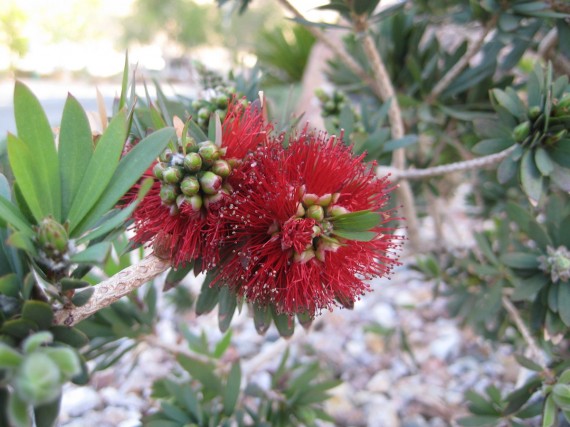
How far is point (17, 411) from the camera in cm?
40

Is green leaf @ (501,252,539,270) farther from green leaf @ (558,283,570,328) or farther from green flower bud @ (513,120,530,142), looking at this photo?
green flower bud @ (513,120,530,142)

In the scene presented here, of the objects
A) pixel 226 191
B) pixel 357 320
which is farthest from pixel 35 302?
pixel 357 320

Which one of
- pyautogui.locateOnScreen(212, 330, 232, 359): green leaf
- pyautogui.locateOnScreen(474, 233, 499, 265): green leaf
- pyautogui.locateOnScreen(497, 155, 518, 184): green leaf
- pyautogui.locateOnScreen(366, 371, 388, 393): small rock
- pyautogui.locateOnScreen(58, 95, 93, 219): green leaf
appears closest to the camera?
pyautogui.locateOnScreen(58, 95, 93, 219): green leaf

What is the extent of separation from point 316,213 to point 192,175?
0.18 metres

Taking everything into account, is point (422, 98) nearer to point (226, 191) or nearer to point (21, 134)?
point (226, 191)

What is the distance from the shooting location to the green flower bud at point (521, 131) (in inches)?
34.2

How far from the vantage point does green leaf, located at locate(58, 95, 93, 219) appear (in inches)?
23.4

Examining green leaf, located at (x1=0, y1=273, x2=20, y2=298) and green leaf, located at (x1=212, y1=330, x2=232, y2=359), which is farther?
green leaf, located at (x1=212, y1=330, x2=232, y2=359)

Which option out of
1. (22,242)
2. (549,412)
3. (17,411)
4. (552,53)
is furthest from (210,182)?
(552,53)

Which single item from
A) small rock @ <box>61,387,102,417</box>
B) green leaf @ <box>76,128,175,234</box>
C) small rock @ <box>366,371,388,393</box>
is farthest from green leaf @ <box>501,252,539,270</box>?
small rock @ <box>61,387,102,417</box>

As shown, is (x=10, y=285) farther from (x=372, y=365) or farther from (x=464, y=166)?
(x=372, y=365)

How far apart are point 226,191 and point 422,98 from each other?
0.92 m

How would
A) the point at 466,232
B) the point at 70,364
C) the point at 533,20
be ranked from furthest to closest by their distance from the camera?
the point at 466,232 < the point at 533,20 < the point at 70,364

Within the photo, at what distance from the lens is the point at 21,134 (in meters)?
0.55
